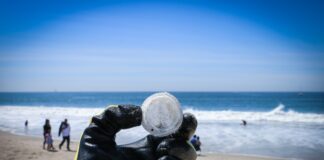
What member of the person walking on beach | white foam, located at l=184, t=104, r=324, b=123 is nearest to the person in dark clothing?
the person walking on beach

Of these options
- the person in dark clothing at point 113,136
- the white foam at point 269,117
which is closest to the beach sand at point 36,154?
the person in dark clothing at point 113,136

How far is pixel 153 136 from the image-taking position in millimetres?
1314

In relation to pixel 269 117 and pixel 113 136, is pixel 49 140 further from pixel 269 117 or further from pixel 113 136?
pixel 269 117

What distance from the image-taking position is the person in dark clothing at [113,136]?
1.18 meters

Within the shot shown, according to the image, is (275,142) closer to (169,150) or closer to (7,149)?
(7,149)

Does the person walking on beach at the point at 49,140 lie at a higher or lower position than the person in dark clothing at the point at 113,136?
lower

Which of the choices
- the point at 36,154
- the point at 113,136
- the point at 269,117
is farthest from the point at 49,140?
the point at 269,117

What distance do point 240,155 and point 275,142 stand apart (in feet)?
16.3

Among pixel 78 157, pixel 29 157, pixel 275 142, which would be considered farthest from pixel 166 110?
pixel 275 142

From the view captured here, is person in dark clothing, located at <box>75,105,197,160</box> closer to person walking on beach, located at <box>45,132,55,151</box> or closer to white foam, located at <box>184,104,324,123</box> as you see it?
person walking on beach, located at <box>45,132,55,151</box>

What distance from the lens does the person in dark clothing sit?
1180 millimetres

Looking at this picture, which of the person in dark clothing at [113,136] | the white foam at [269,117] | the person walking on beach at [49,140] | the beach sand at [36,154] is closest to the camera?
the person in dark clothing at [113,136]

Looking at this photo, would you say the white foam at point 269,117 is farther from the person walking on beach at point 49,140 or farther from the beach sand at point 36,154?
the person walking on beach at point 49,140

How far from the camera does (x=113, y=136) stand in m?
1.27
